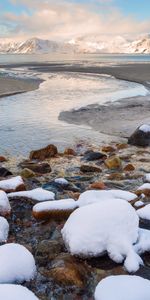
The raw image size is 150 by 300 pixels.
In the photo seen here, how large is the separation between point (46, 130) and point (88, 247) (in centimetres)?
775

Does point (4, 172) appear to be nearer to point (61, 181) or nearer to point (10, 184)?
point (61, 181)

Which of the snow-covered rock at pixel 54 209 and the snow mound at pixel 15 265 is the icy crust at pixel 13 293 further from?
the snow-covered rock at pixel 54 209

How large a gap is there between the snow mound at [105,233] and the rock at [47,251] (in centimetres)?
14

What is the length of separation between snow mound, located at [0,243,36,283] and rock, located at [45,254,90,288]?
8.9 inches

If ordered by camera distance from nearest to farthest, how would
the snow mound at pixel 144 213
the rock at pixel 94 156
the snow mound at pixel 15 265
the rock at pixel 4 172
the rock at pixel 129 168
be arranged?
1. the snow mound at pixel 15 265
2. the snow mound at pixel 144 213
3. the rock at pixel 4 172
4. the rock at pixel 129 168
5. the rock at pixel 94 156

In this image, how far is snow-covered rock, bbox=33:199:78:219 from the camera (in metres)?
4.68

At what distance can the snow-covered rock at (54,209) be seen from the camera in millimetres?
4676

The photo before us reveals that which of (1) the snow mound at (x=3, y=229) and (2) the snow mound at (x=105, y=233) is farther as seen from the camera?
(1) the snow mound at (x=3, y=229)

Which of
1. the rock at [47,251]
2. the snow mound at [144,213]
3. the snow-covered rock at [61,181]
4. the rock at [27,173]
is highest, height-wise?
the snow mound at [144,213]

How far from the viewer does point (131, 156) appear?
831 cm

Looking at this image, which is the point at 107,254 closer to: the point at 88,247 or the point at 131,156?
the point at 88,247

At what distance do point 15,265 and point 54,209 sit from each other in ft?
4.41

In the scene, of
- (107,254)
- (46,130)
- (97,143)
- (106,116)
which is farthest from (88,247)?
(106,116)

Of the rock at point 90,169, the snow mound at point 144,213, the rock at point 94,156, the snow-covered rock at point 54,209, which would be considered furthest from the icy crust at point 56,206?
the rock at point 94,156
